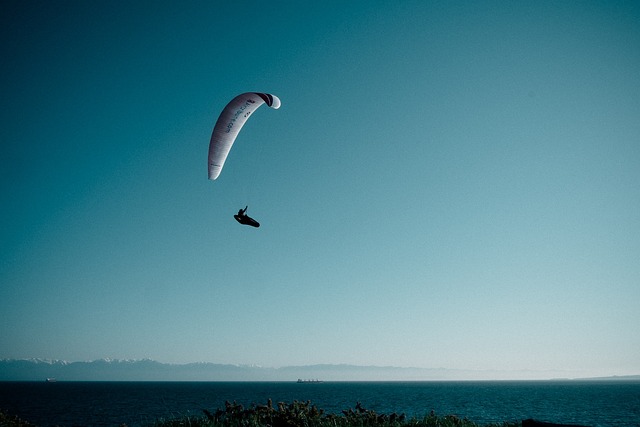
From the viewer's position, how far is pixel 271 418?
527 inches

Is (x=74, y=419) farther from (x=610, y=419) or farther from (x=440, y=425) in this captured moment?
(x=610, y=419)

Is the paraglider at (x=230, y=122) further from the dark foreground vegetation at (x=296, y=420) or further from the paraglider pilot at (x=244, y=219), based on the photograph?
the dark foreground vegetation at (x=296, y=420)

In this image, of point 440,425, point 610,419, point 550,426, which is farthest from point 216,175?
point 610,419

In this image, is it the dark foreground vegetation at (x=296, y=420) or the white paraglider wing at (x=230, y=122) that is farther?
the white paraglider wing at (x=230, y=122)

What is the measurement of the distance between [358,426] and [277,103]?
1296 cm

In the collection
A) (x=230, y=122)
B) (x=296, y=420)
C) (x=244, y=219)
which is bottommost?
(x=296, y=420)

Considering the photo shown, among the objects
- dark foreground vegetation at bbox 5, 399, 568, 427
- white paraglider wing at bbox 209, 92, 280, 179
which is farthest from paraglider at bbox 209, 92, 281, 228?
dark foreground vegetation at bbox 5, 399, 568, 427

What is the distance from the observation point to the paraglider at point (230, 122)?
1619cm

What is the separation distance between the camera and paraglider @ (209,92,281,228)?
16.2 m

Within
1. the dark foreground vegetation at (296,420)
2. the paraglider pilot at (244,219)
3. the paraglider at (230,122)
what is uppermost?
the paraglider at (230,122)

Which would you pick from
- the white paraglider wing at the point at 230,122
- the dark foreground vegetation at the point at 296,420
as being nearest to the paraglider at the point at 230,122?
the white paraglider wing at the point at 230,122

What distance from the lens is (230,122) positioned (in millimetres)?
16625

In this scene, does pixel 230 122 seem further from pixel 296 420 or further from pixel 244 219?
pixel 296 420

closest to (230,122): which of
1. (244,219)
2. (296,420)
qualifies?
(244,219)
